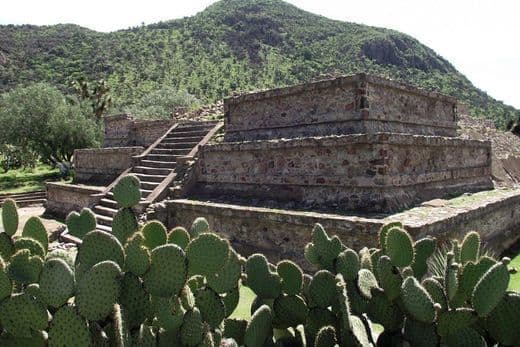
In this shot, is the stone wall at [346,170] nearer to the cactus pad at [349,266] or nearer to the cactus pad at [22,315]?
the cactus pad at [349,266]

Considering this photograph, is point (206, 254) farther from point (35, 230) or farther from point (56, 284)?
point (35, 230)

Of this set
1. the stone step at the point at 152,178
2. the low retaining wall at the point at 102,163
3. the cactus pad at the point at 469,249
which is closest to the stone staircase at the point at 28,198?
the low retaining wall at the point at 102,163

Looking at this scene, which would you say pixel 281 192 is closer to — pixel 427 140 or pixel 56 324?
pixel 427 140

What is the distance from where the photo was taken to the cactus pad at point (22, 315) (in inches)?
97.0

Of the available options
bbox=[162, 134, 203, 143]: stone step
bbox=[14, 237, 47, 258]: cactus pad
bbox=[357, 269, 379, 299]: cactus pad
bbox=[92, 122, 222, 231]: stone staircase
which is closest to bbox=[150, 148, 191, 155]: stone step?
bbox=[92, 122, 222, 231]: stone staircase

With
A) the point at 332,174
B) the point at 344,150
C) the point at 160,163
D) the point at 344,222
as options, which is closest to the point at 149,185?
the point at 160,163

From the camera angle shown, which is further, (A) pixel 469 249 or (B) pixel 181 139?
(B) pixel 181 139

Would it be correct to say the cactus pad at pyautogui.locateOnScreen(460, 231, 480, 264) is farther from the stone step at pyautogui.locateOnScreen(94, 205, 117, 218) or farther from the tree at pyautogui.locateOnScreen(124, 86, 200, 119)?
the tree at pyautogui.locateOnScreen(124, 86, 200, 119)

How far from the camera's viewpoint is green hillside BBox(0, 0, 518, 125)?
2371 inches

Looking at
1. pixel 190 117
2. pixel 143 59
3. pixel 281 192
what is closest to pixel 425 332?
pixel 281 192

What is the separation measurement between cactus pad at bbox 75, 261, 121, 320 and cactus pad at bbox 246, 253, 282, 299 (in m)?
1.28

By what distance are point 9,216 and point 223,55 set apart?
73845 millimetres

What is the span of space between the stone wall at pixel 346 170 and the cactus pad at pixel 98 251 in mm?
5179

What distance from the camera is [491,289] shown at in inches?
107
